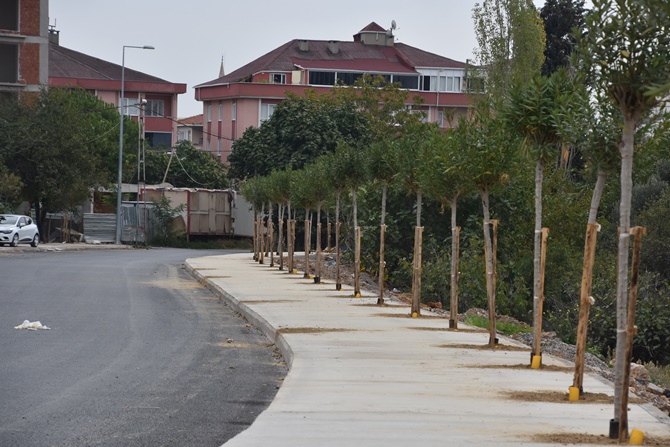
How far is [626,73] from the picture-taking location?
9.38m

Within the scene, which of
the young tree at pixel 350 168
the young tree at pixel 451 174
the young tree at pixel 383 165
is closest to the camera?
the young tree at pixel 451 174

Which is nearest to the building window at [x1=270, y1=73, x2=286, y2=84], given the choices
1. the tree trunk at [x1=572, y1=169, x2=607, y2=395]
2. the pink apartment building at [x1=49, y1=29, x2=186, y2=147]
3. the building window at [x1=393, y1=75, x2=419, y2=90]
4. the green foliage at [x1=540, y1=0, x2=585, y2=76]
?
the pink apartment building at [x1=49, y1=29, x2=186, y2=147]

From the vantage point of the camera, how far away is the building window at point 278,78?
334 ft

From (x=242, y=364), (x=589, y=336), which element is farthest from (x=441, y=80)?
(x=242, y=364)

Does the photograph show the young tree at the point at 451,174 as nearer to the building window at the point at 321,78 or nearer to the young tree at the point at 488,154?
the young tree at the point at 488,154

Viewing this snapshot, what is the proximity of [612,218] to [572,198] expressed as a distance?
4.31 metres

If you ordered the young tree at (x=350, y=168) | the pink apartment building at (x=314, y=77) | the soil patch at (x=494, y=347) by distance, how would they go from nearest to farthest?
the soil patch at (x=494, y=347) → the young tree at (x=350, y=168) → the pink apartment building at (x=314, y=77)

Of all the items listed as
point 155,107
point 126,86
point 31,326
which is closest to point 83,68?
point 126,86

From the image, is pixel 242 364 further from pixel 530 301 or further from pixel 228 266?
pixel 228 266

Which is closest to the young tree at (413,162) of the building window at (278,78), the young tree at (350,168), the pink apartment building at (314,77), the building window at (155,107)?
the young tree at (350,168)

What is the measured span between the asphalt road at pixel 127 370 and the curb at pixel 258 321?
17 centimetres

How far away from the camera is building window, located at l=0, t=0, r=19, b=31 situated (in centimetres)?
6706

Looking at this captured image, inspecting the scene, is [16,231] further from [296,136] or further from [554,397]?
[554,397]

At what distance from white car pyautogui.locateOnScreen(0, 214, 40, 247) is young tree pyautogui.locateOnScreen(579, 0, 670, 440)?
45194 mm
